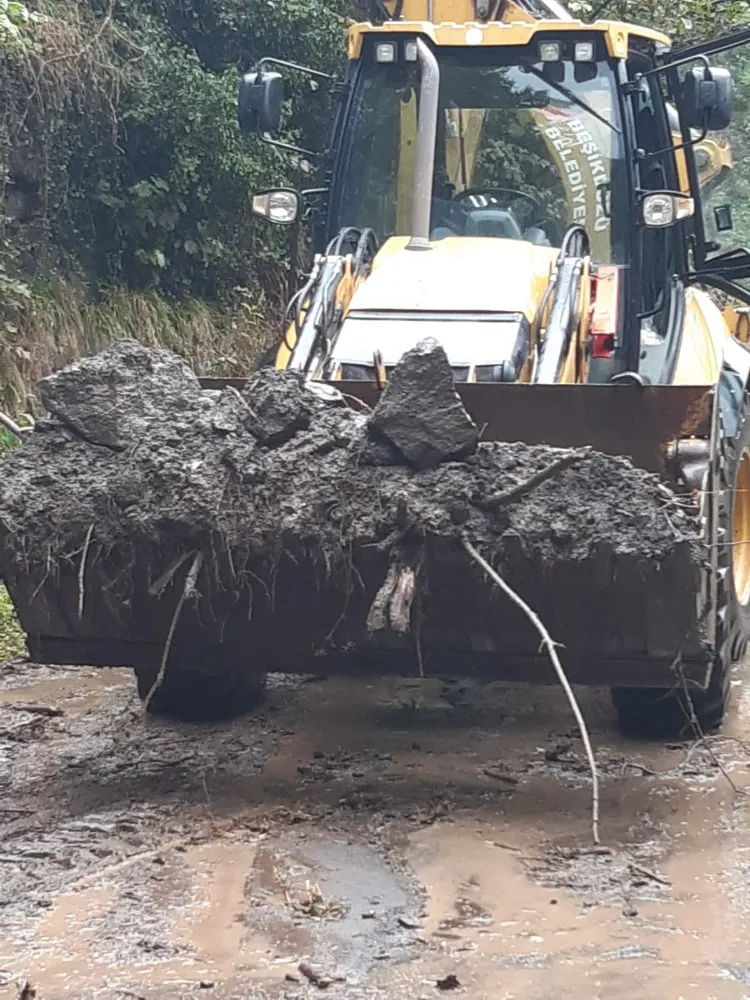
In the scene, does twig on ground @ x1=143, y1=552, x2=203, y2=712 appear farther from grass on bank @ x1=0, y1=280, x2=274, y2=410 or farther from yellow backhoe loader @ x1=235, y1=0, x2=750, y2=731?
grass on bank @ x1=0, y1=280, x2=274, y2=410

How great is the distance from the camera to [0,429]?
348 inches

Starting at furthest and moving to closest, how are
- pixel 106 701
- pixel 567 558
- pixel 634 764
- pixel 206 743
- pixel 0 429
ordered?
pixel 0 429 < pixel 106 701 < pixel 206 743 < pixel 634 764 < pixel 567 558

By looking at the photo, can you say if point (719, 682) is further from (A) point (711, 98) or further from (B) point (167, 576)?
(A) point (711, 98)

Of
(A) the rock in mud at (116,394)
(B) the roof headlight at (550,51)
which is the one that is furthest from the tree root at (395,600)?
(B) the roof headlight at (550,51)

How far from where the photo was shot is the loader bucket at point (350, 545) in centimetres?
386

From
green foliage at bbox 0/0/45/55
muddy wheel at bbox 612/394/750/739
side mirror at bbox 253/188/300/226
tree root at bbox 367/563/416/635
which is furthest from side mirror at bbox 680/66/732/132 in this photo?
green foliage at bbox 0/0/45/55

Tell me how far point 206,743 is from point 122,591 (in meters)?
1.15

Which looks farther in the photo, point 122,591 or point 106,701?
point 106,701

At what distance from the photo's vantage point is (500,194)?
5953 mm

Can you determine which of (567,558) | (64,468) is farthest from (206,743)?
(567,558)

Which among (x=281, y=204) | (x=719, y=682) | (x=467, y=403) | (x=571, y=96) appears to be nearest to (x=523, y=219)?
(x=571, y=96)

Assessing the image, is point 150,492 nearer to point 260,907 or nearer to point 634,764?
point 260,907

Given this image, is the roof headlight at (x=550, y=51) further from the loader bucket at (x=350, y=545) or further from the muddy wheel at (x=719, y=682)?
the loader bucket at (x=350, y=545)

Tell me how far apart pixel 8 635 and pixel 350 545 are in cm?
369
